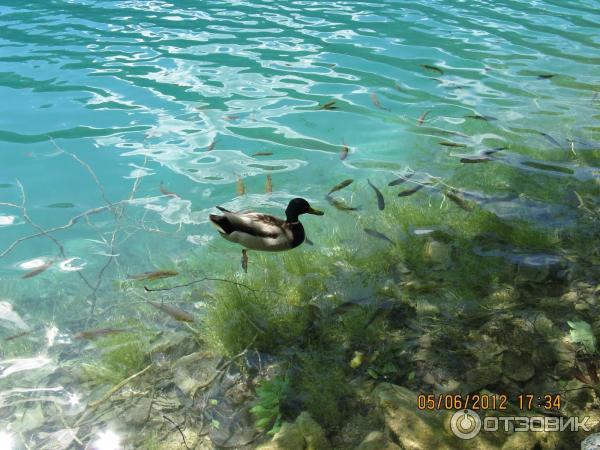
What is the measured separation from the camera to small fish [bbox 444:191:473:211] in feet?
15.0

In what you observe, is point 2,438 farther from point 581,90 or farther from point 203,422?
point 581,90

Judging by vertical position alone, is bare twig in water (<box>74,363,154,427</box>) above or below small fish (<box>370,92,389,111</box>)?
below

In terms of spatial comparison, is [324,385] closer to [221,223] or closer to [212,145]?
[221,223]

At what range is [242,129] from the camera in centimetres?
693

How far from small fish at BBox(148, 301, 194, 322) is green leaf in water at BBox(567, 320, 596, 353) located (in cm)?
264

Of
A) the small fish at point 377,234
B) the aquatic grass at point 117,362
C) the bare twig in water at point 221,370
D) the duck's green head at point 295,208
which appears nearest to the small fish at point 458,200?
the small fish at point 377,234

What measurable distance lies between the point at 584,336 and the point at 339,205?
2888mm

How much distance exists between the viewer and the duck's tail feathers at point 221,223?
9.04ft

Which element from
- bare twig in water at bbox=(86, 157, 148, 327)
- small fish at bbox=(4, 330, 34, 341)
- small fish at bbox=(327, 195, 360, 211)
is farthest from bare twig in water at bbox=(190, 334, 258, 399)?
small fish at bbox=(327, 195, 360, 211)

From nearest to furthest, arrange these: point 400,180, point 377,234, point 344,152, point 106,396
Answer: point 106,396 → point 377,234 → point 400,180 → point 344,152

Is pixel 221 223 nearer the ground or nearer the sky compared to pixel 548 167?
nearer the sky

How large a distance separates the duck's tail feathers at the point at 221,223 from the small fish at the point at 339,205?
7.92 ft

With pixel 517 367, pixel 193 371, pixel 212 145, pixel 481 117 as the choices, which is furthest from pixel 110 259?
pixel 481 117

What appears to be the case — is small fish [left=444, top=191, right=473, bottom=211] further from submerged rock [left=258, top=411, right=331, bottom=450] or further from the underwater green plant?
submerged rock [left=258, top=411, right=331, bottom=450]
